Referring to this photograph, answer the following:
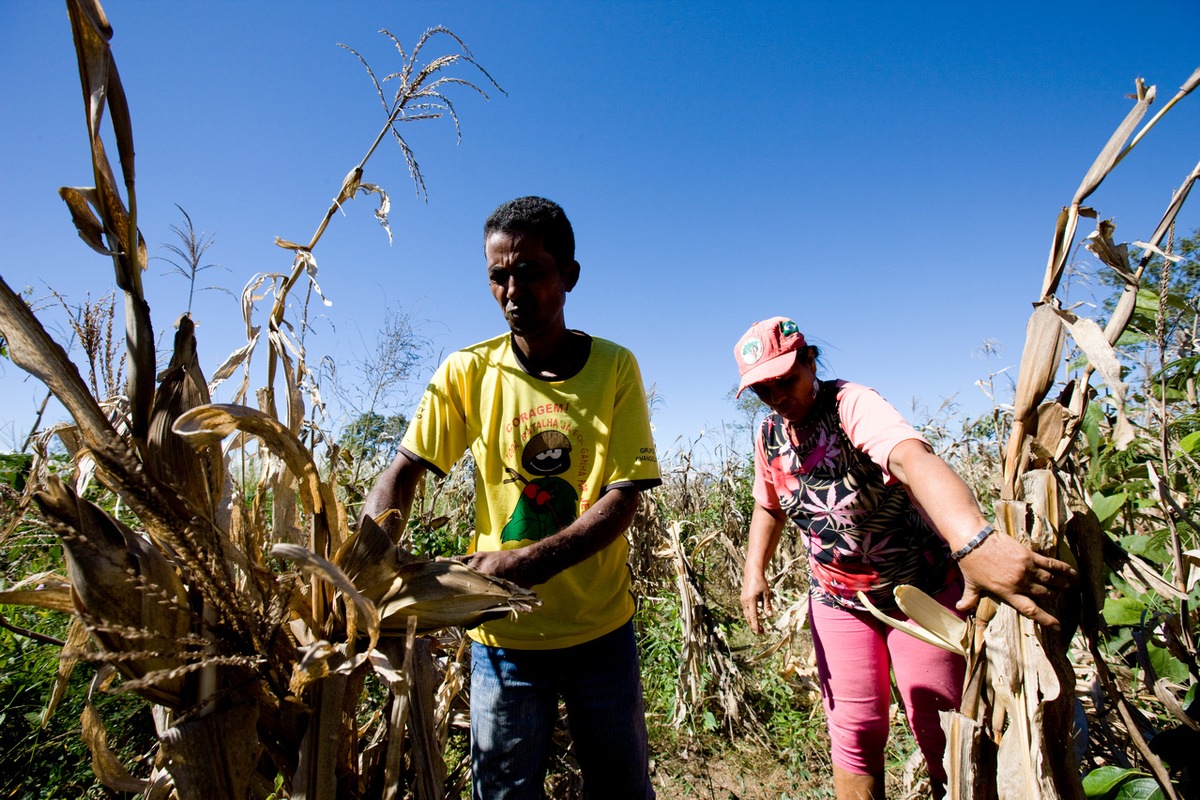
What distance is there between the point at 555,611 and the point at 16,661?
199cm

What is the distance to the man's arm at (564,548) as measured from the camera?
3.97 ft

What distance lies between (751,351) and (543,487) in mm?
922

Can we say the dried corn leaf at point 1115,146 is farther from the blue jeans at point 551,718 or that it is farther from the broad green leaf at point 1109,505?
the blue jeans at point 551,718

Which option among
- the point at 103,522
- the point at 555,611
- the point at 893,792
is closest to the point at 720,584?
the point at 893,792

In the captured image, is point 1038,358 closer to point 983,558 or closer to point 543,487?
point 983,558

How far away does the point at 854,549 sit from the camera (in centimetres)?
186

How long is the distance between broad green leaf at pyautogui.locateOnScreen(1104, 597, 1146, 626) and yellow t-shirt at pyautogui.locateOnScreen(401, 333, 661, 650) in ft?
4.40

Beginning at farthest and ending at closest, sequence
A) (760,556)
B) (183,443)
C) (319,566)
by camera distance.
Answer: (760,556)
(183,443)
(319,566)

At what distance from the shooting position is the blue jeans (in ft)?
4.83

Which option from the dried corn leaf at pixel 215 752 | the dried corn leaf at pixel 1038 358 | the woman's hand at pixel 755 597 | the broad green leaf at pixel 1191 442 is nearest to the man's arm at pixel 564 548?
the dried corn leaf at pixel 215 752

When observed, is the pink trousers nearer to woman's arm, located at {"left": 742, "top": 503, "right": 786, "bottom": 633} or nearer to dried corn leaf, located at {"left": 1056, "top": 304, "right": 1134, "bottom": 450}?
woman's arm, located at {"left": 742, "top": 503, "right": 786, "bottom": 633}

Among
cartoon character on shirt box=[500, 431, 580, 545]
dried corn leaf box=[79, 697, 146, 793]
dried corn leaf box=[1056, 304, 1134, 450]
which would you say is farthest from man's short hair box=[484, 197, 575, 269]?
dried corn leaf box=[79, 697, 146, 793]

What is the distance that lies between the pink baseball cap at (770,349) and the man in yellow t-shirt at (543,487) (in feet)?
1.70

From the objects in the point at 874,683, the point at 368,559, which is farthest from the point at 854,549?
the point at 368,559
